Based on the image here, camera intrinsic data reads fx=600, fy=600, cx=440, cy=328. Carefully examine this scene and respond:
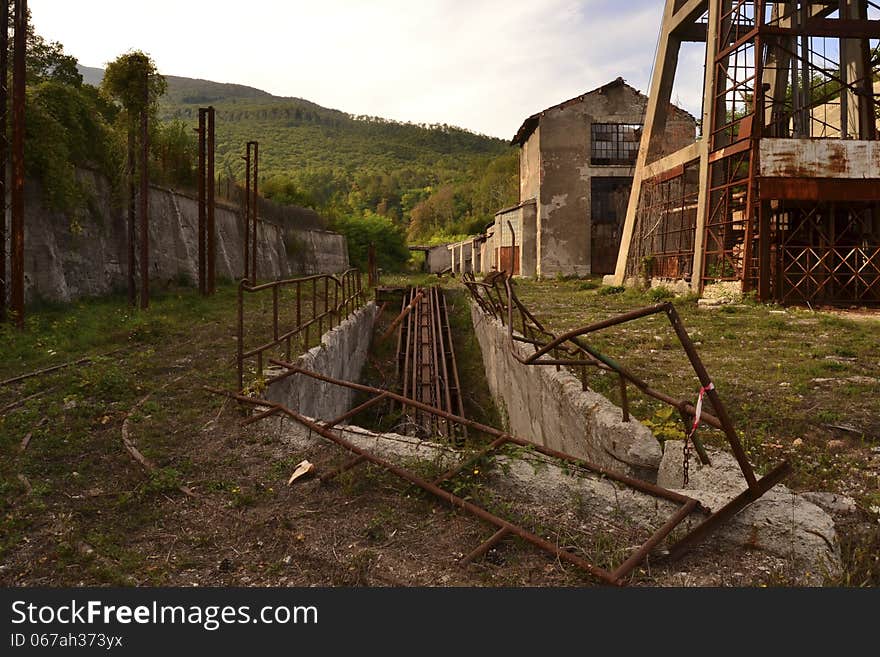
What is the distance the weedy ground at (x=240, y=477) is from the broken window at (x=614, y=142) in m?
20.7

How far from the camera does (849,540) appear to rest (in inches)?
124

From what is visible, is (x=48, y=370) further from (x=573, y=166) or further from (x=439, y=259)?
(x=439, y=259)

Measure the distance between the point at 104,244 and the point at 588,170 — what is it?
2054cm

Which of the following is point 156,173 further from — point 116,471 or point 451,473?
point 451,473

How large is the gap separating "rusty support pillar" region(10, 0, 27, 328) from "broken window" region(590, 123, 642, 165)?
2314 centimetres

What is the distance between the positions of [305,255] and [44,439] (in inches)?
1254

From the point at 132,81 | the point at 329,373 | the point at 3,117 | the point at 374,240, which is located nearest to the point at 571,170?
the point at 132,81

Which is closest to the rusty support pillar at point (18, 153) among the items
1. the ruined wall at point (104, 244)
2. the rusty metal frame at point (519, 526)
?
the ruined wall at point (104, 244)

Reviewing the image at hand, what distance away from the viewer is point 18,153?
9.59 m

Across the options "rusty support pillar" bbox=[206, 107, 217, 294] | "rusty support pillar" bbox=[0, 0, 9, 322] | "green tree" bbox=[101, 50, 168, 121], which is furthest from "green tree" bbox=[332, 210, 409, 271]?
"rusty support pillar" bbox=[0, 0, 9, 322]

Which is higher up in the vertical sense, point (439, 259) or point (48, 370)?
point (439, 259)

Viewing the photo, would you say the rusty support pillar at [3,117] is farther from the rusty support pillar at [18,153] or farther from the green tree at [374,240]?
the green tree at [374,240]

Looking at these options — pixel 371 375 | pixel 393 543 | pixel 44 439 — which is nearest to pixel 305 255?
pixel 371 375

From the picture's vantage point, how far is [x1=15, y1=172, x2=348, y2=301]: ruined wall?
12.5 meters
